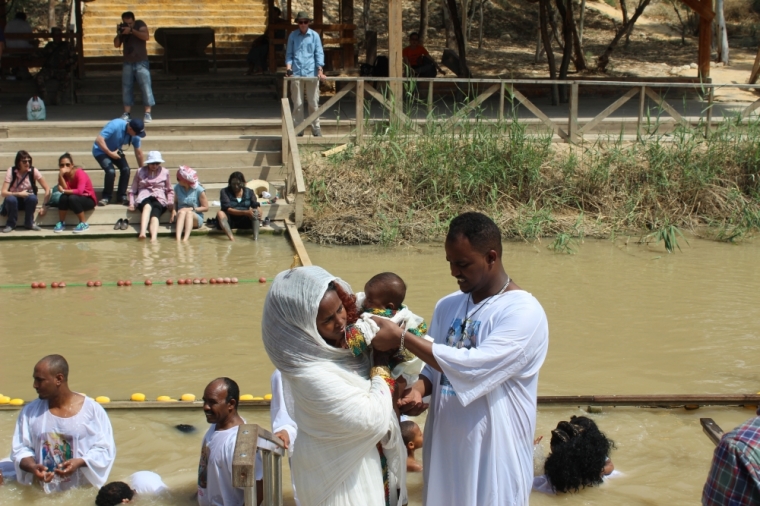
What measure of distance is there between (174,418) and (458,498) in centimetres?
280

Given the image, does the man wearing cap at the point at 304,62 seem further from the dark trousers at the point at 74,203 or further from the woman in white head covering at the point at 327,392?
the woman in white head covering at the point at 327,392

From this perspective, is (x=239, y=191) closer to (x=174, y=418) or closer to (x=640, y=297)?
(x=640, y=297)

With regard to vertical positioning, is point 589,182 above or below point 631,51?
below

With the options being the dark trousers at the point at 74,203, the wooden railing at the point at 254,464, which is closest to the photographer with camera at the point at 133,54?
→ the dark trousers at the point at 74,203

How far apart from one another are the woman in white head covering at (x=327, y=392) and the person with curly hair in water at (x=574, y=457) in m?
1.70

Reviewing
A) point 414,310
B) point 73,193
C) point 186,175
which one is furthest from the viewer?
point 186,175

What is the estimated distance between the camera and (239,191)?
10.8m

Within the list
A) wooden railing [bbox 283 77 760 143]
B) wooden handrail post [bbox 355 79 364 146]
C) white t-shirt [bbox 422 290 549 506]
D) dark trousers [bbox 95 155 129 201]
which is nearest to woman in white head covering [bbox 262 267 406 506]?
white t-shirt [bbox 422 290 549 506]

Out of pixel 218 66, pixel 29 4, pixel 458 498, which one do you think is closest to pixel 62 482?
pixel 458 498

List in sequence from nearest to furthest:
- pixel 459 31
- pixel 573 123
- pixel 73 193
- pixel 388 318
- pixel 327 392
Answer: pixel 327 392
pixel 388 318
pixel 73 193
pixel 573 123
pixel 459 31

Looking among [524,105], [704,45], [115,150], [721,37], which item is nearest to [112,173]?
[115,150]

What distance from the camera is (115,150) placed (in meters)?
11.2

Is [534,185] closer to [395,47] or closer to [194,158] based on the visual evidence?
[395,47]

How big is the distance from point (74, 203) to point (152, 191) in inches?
37.0
